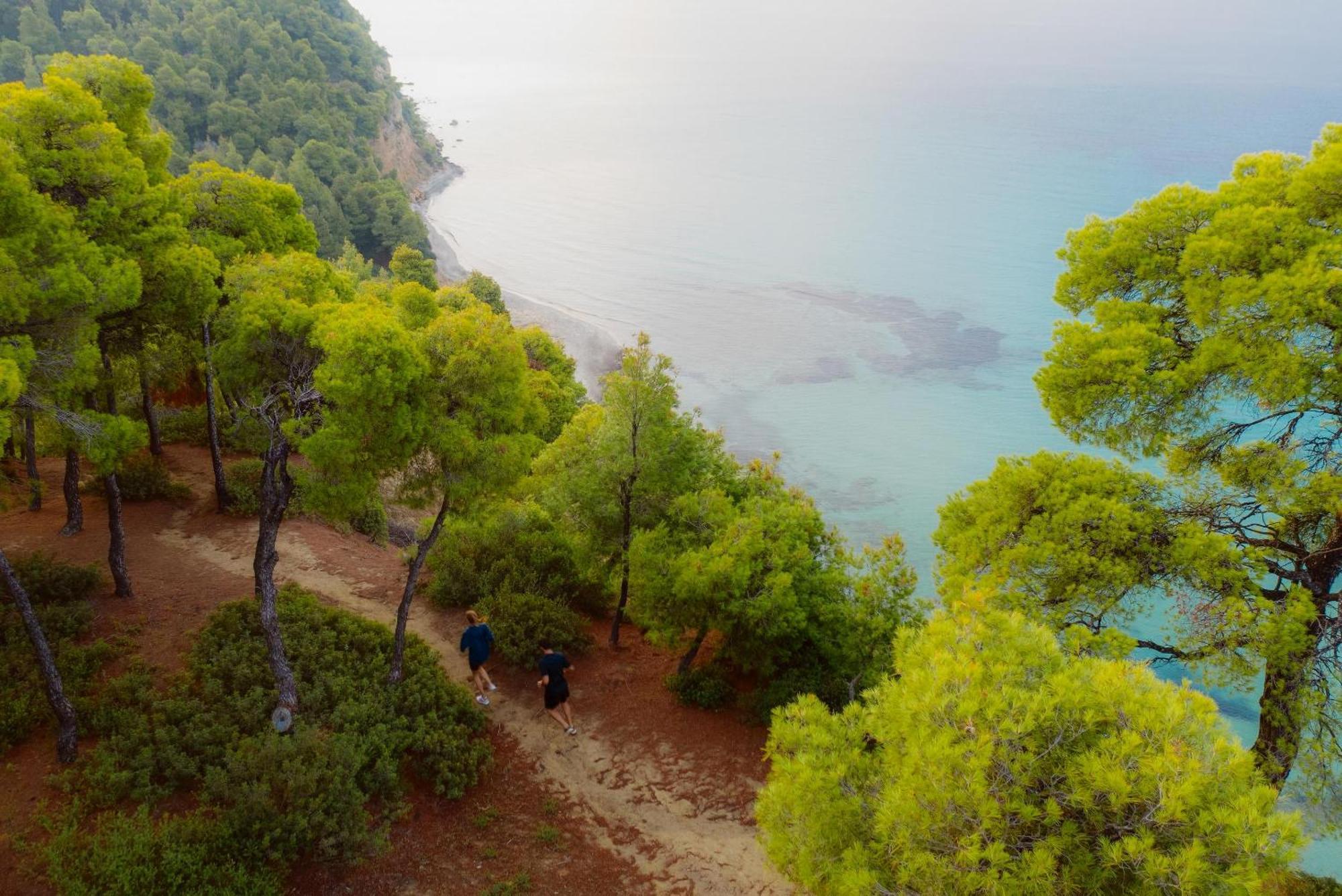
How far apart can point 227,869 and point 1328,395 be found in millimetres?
13382

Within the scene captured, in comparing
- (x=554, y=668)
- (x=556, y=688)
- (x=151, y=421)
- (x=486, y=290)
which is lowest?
(x=556, y=688)

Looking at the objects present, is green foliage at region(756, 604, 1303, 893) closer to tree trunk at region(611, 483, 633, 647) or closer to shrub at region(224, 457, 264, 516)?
tree trunk at region(611, 483, 633, 647)

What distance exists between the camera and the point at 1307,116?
108 m

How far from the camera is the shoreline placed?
148 feet

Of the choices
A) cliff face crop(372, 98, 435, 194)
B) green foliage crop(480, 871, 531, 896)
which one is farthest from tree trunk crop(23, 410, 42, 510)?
cliff face crop(372, 98, 435, 194)

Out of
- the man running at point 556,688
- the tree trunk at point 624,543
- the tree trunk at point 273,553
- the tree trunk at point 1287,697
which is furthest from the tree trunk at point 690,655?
the tree trunk at point 1287,697

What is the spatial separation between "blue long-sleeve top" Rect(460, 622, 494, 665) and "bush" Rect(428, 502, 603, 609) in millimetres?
2256

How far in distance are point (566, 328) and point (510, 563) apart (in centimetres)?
3670

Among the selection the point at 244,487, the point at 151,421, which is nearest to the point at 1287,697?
the point at 244,487

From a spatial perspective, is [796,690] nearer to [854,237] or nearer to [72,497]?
[72,497]

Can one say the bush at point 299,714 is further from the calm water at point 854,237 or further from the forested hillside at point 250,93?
the forested hillside at point 250,93

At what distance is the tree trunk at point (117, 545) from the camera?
12773 millimetres

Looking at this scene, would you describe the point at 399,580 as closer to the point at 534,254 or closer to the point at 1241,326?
the point at 1241,326

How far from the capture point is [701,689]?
13922 mm
